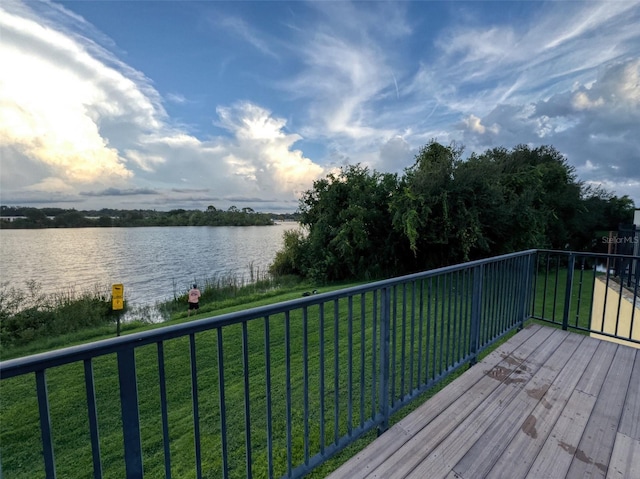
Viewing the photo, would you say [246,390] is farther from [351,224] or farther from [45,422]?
[351,224]

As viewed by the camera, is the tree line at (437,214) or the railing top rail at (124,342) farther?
the tree line at (437,214)

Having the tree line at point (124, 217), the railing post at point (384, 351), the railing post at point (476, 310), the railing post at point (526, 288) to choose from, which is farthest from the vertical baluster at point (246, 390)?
the tree line at point (124, 217)

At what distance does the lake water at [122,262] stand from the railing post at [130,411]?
32.5 ft

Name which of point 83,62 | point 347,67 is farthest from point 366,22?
point 83,62

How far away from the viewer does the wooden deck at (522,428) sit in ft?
5.39

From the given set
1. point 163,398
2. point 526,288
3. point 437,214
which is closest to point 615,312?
point 437,214

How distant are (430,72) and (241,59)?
5.43 metres

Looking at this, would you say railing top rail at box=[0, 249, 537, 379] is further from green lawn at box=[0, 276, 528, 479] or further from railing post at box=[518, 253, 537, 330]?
railing post at box=[518, 253, 537, 330]

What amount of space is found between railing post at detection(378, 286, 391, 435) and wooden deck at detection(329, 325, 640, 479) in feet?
0.33

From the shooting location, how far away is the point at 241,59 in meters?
8.14

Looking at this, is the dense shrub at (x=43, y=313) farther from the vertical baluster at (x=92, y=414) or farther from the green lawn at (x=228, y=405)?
the vertical baluster at (x=92, y=414)

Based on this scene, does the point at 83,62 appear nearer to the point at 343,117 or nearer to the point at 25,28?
the point at 25,28

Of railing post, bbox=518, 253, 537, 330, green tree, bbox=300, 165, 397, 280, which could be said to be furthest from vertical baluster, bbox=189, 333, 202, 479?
green tree, bbox=300, 165, 397, 280

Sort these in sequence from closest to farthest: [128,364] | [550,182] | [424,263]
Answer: [128,364], [424,263], [550,182]
